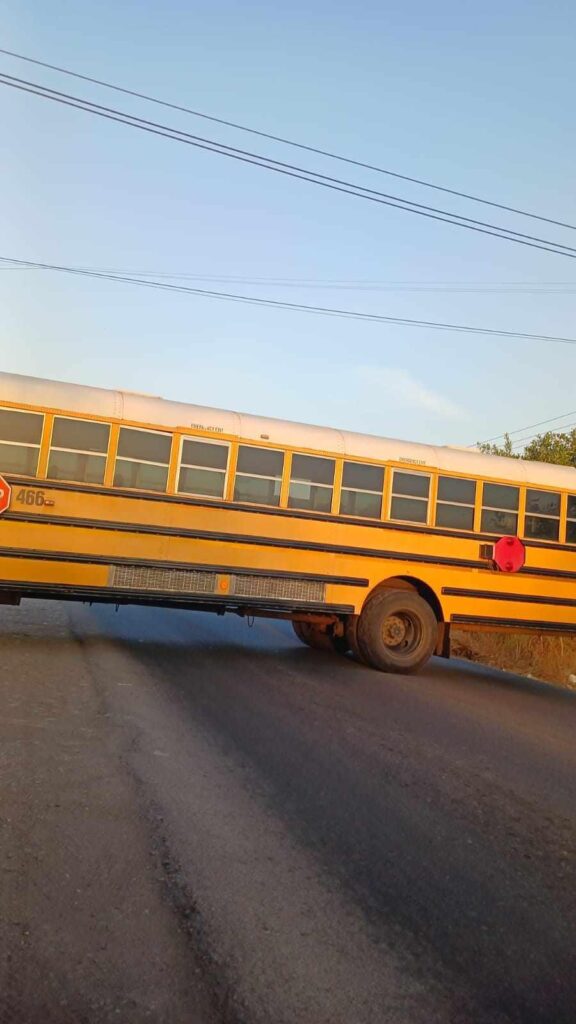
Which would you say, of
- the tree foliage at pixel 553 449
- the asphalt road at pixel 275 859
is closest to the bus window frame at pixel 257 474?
the asphalt road at pixel 275 859

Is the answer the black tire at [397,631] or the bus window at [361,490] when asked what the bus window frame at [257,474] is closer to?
the bus window at [361,490]

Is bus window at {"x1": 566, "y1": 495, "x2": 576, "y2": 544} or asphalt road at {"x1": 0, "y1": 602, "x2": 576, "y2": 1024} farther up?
bus window at {"x1": 566, "y1": 495, "x2": 576, "y2": 544}

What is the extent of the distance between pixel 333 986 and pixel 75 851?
1474mm

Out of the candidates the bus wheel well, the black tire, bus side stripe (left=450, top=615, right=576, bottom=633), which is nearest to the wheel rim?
the black tire

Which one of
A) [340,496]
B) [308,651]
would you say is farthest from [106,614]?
[340,496]

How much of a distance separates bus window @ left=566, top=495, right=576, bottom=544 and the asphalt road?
415cm

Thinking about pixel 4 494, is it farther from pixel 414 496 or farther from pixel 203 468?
pixel 414 496

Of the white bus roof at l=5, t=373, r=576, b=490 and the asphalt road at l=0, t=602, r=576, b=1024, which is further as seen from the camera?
the white bus roof at l=5, t=373, r=576, b=490

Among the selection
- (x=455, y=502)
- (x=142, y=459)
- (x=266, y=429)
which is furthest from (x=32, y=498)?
(x=455, y=502)

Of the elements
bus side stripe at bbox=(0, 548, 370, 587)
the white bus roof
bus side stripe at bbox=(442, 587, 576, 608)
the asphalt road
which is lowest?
the asphalt road

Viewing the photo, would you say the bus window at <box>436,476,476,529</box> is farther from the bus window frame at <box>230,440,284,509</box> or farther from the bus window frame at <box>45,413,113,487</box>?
the bus window frame at <box>45,413,113,487</box>

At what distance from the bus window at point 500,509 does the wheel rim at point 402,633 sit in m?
1.56

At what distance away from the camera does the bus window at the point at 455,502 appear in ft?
36.2

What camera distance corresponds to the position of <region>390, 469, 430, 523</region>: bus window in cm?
1082
